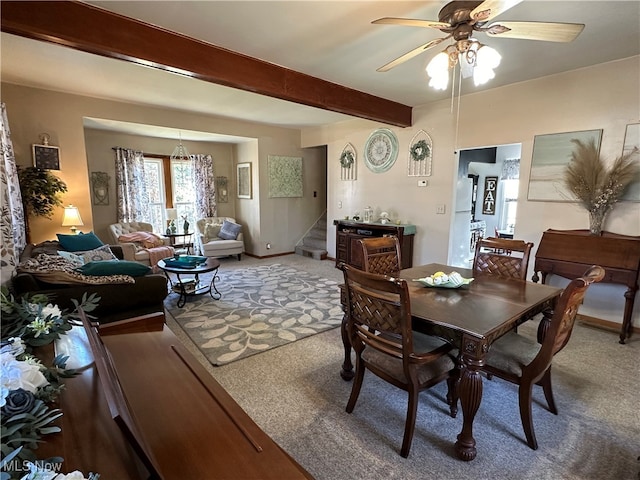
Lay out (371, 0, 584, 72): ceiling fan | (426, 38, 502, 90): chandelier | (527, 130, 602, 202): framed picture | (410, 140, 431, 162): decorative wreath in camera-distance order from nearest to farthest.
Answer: (371, 0, 584, 72): ceiling fan, (426, 38, 502, 90): chandelier, (527, 130, 602, 202): framed picture, (410, 140, 431, 162): decorative wreath

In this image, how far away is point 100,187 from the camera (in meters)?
5.79

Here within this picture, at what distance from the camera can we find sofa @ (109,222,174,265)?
4.55m

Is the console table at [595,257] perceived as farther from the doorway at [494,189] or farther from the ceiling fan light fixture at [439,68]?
the doorway at [494,189]

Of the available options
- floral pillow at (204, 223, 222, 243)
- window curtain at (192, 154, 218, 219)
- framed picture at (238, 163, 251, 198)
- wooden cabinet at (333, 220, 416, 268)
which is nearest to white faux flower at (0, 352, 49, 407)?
wooden cabinet at (333, 220, 416, 268)

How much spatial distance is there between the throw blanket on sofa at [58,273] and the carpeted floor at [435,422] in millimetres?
994

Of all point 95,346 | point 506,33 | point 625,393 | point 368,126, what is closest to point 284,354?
point 95,346

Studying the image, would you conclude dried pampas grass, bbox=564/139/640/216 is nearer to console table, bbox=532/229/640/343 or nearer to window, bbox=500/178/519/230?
console table, bbox=532/229/640/343

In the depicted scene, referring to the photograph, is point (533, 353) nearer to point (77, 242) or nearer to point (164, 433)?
point (164, 433)

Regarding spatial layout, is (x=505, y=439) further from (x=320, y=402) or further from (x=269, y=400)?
(x=269, y=400)

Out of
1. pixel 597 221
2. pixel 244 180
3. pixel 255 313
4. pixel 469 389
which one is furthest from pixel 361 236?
pixel 469 389

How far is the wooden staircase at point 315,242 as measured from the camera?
6.65 meters

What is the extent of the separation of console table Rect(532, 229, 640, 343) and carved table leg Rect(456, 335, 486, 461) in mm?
2284

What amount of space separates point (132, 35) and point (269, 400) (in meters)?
2.83

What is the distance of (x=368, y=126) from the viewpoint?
18.4 ft
